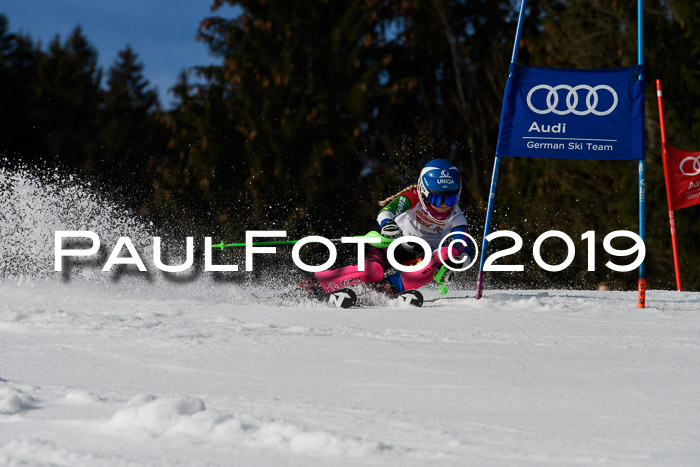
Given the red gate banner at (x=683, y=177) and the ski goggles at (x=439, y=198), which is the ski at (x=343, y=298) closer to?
the ski goggles at (x=439, y=198)

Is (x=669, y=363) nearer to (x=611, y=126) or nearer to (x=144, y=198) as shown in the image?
(x=611, y=126)

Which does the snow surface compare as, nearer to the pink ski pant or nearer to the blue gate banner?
the pink ski pant

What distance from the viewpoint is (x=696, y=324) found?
238 inches

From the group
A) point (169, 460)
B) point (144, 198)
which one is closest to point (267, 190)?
point (144, 198)

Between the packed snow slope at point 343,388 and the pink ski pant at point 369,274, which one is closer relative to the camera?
the packed snow slope at point 343,388

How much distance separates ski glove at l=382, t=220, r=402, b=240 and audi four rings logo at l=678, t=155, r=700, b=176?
5324 mm

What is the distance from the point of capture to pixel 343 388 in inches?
135

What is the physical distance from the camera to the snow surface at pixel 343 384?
2561mm

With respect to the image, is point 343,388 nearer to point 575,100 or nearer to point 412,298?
point 412,298

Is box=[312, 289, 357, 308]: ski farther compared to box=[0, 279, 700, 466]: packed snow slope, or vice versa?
box=[312, 289, 357, 308]: ski

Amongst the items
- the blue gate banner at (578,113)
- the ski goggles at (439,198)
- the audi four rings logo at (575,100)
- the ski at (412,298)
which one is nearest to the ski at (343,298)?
the ski at (412,298)

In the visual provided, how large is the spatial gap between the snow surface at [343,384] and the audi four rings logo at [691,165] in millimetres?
4497

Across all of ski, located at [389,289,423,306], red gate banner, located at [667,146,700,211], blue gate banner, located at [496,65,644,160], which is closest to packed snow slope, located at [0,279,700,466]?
ski, located at [389,289,423,306]

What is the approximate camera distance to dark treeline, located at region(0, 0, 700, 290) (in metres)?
16.2
